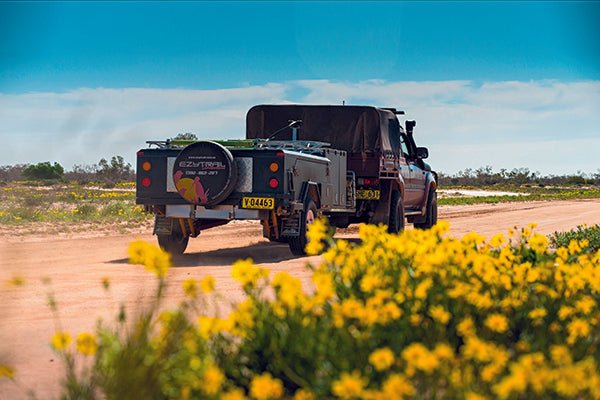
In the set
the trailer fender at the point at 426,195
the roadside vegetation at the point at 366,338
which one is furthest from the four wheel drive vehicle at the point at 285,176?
the roadside vegetation at the point at 366,338

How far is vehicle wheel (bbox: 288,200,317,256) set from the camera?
1450 centimetres

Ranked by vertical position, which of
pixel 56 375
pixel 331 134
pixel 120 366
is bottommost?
pixel 56 375

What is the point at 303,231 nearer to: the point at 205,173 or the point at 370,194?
the point at 205,173

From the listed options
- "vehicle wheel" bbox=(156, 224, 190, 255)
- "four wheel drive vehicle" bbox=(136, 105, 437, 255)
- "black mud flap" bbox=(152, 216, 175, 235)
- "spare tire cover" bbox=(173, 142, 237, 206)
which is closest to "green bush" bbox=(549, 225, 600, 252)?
"four wheel drive vehicle" bbox=(136, 105, 437, 255)

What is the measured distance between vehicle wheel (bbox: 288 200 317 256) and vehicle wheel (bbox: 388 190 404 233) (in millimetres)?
3115

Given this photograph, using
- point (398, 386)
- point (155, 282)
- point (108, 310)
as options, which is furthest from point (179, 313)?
point (155, 282)

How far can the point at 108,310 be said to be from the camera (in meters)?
9.15

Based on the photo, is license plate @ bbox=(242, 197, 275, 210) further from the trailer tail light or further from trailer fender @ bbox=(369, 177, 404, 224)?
trailer fender @ bbox=(369, 177, 404, 224)

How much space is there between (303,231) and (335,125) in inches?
163

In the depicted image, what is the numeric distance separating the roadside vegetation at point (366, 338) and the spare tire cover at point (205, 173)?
7.15 m

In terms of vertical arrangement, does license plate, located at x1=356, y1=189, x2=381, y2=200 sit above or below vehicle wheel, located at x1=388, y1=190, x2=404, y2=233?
above

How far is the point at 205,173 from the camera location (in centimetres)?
1388

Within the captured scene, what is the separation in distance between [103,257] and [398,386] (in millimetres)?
12110

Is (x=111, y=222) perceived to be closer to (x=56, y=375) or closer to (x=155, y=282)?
(x=155, y=282)
